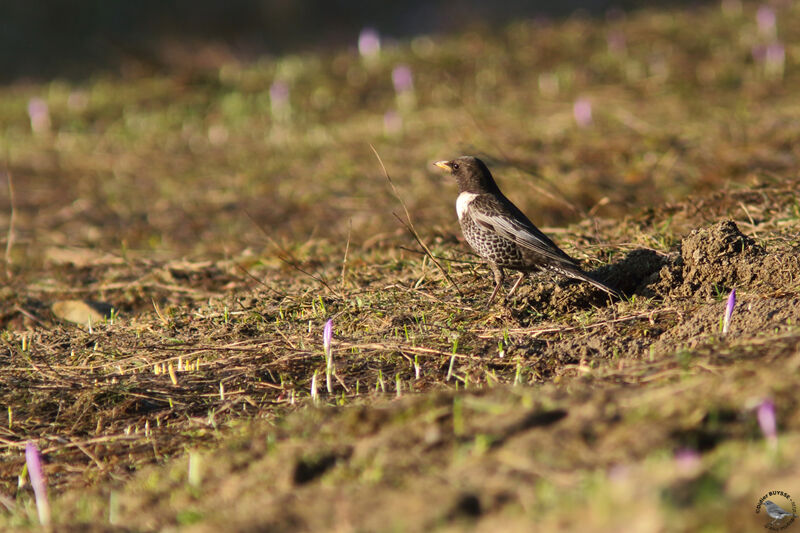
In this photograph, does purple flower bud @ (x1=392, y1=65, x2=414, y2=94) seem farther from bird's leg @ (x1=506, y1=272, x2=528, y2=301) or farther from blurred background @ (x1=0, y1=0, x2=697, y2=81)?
blurred background @ (x1=0, y1=0, x2=697, y2=81)

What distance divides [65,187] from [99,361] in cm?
550

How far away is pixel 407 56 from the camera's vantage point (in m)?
12.0

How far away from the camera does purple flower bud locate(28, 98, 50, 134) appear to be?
11186 millimetres

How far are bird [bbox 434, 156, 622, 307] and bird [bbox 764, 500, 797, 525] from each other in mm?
2115

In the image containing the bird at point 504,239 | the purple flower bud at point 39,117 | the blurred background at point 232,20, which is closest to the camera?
the bird at point 504,239

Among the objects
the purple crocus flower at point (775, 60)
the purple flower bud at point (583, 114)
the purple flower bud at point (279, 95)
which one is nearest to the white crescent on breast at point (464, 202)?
the purple flower bud at point (583, 114)

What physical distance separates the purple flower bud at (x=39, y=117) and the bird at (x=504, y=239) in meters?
7.96

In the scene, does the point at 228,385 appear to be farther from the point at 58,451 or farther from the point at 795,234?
the point at 795,234

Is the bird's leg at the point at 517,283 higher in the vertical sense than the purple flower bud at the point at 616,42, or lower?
lower

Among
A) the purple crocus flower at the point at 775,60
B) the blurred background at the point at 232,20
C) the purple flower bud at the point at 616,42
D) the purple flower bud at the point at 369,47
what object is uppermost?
the blurred background at the point at 232,20

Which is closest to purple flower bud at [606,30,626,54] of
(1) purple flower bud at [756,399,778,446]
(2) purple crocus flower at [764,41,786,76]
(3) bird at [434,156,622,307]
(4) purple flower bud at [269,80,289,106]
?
(2) purple crocus flower at [764,41,786,76]

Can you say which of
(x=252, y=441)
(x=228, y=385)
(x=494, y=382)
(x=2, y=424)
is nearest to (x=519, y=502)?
(x=252, y=441)

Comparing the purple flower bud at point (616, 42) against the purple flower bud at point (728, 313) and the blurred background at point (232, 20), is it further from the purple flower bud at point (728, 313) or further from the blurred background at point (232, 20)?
the purple flower bud at point (728, 313)

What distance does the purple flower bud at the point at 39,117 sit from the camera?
1119cm
